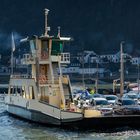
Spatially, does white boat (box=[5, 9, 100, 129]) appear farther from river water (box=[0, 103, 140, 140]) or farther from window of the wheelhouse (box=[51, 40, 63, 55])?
river water (box=[0, 103, 140, 140])

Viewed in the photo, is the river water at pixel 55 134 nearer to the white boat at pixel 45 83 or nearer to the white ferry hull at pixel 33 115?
the white ferry hull at pixel 33 115

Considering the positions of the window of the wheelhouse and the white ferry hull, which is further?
the window of the wheelhouse

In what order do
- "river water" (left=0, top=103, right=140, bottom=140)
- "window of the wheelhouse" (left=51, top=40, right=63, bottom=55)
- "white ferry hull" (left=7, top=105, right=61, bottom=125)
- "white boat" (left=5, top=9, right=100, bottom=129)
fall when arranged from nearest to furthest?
"river water" (left=0, top=103, right=140, bottom=140)
"white ferry hull" (left=7, top=105, right=61, bottom=125)
"white boat" (left=5, top=9, right=100, bottom=129)
"window of the wheelhouse" (left=51, top=40, right=63, bottom=55)

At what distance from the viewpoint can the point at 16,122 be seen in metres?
58.5

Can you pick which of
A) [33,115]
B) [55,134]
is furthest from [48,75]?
[55,134]

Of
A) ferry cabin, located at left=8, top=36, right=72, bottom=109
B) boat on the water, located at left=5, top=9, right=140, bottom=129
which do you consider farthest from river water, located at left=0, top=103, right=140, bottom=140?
ferry cabin, located at left=8, top=36, right=72, bottom=109

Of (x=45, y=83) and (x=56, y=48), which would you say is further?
(x=56, y=48)

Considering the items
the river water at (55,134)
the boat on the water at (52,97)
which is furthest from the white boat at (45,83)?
the river water at (55,134)

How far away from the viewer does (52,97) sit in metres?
55.0

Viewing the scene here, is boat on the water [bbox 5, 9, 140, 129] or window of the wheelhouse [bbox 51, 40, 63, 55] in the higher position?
window of the wheelhouse [bbox 51, 40, 63, 55]

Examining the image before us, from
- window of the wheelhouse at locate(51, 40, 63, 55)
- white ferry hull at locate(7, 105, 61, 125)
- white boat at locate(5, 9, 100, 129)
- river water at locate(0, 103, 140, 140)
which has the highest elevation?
window of the wheelhouse at locate(51, 40, 63, 55)

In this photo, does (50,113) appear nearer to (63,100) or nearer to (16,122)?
(63,100)

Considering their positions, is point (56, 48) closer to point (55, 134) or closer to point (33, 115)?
point (33, 115)

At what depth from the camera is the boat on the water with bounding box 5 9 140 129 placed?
49.5 m
